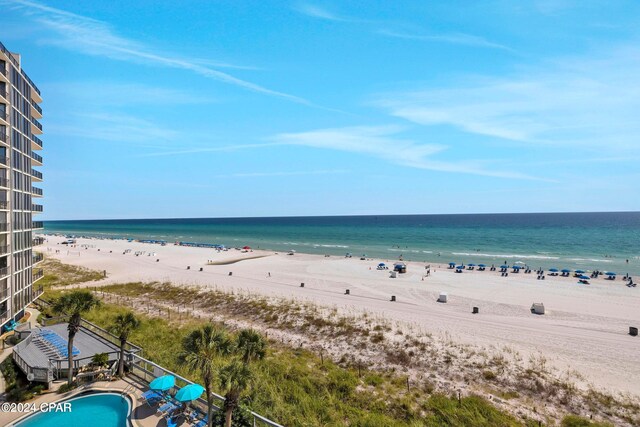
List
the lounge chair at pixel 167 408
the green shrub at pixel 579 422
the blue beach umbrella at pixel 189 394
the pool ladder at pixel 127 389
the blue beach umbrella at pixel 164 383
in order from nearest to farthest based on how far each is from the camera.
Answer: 1. the blue beach umbrella at pixel 189 394
2. the lounge chair at pixel 167 408
3. the blue beach umbrella at pixel 164 383
4. the green shrub at pixel 579 422
5. the pool ladder at pixel 127 389

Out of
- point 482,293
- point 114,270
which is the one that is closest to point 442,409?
point 482,293

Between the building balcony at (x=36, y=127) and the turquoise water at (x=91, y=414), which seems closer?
the turquoise water at (x=91, y=414)

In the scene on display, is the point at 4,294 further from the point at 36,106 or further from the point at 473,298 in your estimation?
the point at 473,298

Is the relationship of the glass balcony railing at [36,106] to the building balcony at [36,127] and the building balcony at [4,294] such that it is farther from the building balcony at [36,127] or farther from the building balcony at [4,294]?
the building balcony at [4,294]

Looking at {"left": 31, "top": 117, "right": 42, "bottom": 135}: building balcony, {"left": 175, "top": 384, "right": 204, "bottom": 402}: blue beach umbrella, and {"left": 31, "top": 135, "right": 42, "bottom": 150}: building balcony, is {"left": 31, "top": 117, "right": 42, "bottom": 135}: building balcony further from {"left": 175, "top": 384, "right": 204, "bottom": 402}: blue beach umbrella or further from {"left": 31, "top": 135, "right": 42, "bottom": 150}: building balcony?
{"left": 175, "top": 384, "right": 204, "bottom": 402}: blue beach umbrella

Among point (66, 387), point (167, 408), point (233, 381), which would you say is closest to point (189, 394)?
point (167, 408)

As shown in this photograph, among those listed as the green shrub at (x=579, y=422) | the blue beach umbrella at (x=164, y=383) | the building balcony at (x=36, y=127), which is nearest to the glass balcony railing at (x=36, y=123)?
the building balcony at (x=36, y=127)
